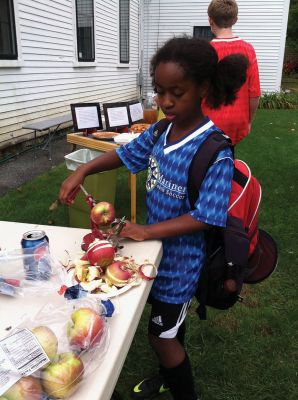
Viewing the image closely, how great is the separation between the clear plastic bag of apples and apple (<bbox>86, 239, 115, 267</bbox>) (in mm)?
244

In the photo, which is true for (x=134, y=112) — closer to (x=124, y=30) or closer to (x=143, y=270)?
(x=143, y=270)

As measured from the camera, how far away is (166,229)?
1.35 meters

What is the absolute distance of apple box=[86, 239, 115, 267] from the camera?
1.24 m

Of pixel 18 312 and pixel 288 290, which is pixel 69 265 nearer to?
pixel 18 312

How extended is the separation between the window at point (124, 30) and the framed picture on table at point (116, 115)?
9019 mm

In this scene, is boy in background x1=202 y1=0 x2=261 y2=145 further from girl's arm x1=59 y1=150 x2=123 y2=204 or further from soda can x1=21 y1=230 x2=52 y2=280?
soda can x1=21 y1=230 x2=52 y2=280

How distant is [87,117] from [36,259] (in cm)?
318

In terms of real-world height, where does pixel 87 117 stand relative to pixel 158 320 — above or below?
above

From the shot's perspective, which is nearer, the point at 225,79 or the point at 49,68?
the point at 225,79

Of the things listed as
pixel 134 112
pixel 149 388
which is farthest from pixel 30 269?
pixel 134 112

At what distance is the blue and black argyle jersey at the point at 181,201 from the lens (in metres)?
1.32

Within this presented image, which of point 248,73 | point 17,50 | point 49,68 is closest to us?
point 248,73

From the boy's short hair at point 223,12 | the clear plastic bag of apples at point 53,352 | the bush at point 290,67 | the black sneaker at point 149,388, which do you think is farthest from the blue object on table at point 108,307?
the bush at point 290,67

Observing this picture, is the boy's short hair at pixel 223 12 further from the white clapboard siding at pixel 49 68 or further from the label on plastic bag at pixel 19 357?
the white clapboard siding at pixel 49 68
